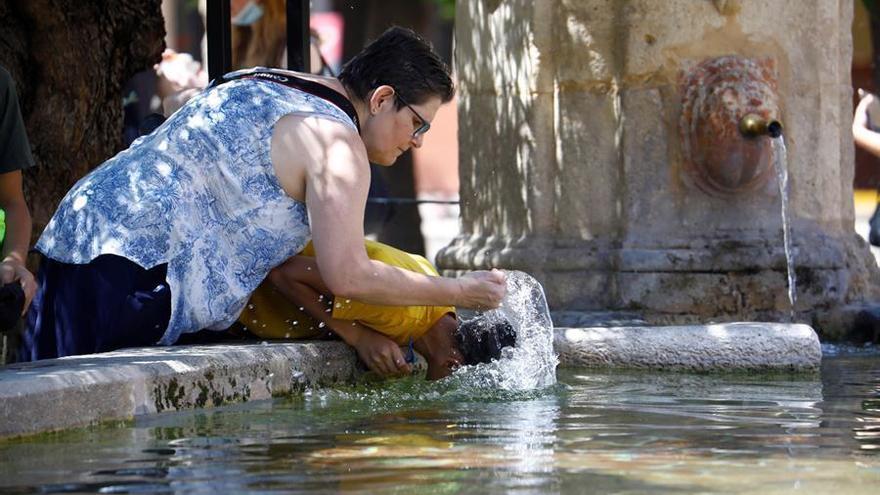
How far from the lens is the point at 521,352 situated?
213 inches

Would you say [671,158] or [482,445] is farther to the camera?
[671,158]

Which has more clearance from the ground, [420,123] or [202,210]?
[420,123]

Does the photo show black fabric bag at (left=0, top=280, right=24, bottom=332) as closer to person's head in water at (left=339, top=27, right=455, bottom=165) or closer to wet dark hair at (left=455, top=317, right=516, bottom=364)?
person's head in water at (left=339, top=27, right=455, bottom=165)

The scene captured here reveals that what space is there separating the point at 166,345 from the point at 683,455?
1804 mm

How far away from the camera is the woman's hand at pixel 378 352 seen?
17.5ft

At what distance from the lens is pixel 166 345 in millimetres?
5137

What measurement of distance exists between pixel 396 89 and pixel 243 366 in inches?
36.9

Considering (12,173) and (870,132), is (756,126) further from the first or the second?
(12,173)

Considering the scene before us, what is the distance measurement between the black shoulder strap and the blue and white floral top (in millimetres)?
33

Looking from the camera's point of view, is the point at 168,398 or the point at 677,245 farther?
the point at 677,245

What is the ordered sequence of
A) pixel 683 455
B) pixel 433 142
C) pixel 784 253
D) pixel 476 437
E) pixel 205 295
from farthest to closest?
pixel 433 142 → pixel 784 253 → pixel 205 295 → pixel 476 437 → pixel 683 455

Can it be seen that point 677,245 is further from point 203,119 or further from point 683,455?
point 683,455

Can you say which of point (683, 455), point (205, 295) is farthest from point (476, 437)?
point (205, 295)

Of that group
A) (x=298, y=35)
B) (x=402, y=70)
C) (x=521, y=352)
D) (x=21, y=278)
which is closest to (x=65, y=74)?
(x=298, y=35)
